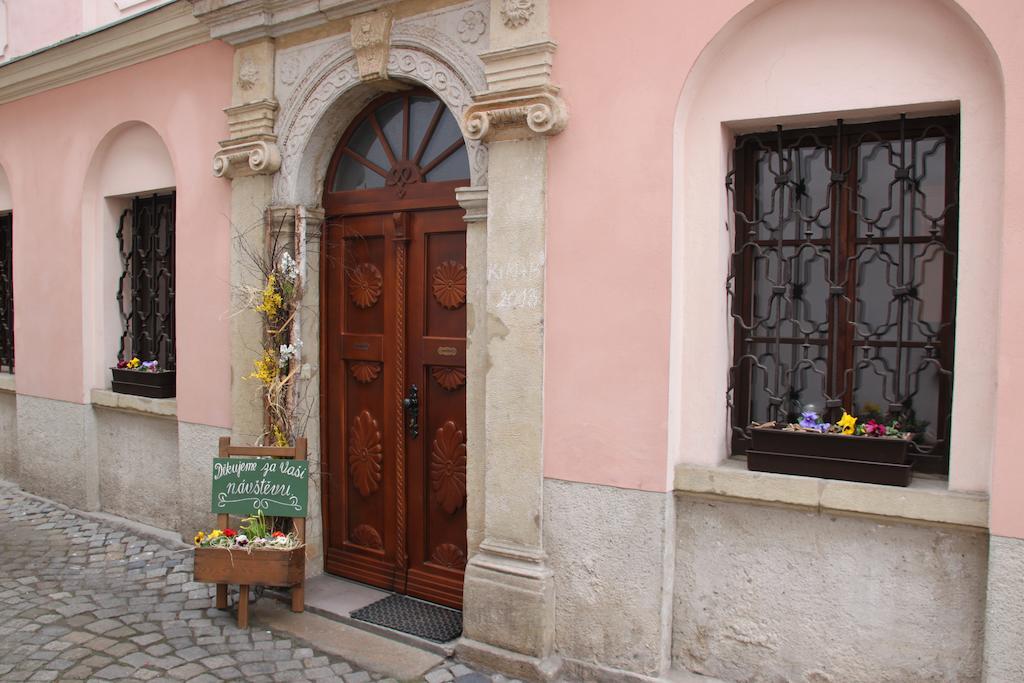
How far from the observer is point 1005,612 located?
3.41 meters

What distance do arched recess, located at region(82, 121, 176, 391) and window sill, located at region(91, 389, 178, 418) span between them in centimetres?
19

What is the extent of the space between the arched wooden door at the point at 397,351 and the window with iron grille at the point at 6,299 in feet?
17.8

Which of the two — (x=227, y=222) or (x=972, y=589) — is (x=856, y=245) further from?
(x=227, y=222)

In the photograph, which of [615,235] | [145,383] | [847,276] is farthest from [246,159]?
[847,276]

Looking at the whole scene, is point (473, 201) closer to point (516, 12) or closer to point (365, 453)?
point (516, 12)

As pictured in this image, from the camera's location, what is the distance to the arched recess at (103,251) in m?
7.57

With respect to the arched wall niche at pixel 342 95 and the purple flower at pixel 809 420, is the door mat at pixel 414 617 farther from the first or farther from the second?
the arched wall niche at pixel 342 95

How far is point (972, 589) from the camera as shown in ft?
11.8

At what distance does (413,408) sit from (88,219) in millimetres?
4153

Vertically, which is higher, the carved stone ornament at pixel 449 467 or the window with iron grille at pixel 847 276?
the window with iron grille at pixel 847 276

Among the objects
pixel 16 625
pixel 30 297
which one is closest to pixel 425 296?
pixel 16 625

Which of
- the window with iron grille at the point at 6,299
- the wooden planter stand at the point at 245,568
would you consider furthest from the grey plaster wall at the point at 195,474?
the window with iron grille at the point at 6,299

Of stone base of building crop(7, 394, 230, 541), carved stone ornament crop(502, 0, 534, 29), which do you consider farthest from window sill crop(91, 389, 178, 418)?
carved stone ornament crop(502, 0, 534, 29)

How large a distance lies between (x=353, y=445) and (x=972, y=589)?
3781 millimetres
